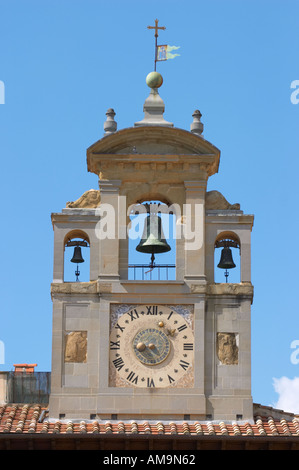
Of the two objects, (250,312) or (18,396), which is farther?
(18,396)

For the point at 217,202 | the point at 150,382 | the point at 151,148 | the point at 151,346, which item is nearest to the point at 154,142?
the point at 151,148

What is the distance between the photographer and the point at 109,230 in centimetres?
4703

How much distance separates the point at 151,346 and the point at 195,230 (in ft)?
10.2

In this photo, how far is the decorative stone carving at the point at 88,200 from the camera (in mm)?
47312

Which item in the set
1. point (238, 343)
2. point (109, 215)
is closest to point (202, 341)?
point (238, 343)

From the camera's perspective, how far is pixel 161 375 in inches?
1821

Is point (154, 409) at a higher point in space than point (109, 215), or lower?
lower

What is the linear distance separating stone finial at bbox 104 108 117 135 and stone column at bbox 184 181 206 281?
232cm

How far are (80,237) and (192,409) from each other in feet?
17.3

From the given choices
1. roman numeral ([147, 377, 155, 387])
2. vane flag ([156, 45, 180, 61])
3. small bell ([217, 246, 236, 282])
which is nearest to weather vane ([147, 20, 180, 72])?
vane flag ([156, 45, 180, 61])

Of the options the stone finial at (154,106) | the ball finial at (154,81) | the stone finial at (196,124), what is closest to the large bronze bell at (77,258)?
the stone finial at (154,106)

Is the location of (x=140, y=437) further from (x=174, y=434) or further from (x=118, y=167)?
(x=118, y=167)

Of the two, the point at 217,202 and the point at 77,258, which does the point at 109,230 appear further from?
the point at 217,202

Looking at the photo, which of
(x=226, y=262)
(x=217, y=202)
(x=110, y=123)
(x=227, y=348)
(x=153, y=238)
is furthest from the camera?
(x=226, y=262)
